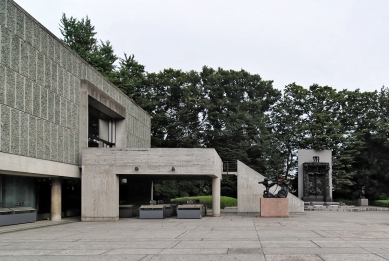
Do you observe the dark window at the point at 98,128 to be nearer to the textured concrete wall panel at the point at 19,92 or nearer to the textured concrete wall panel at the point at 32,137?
the textured concrete wall panel at the point at 32,137

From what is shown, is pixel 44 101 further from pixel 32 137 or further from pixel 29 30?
pixel 29 30

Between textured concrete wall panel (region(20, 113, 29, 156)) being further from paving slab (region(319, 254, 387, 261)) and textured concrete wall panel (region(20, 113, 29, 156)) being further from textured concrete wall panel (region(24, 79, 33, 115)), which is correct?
paving slab (region(319, 254, 387, 261))

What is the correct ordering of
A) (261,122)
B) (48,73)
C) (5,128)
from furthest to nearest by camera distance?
(261,122), (48,73), (5,128)

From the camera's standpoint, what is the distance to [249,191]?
3291 cm

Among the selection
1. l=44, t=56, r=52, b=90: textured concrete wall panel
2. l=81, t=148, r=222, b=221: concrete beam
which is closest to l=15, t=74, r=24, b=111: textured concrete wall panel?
l=44, t=56, r=52, b=90: textured concrete wall panel

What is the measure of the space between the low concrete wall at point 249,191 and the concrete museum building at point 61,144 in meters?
0.07

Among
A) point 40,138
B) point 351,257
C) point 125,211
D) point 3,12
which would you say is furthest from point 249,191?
point 351,257

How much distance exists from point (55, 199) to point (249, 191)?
13606mm

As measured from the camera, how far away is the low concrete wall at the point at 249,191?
1287 inches

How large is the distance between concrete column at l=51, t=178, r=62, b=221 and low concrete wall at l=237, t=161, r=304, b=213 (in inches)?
501

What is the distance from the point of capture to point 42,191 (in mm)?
25156

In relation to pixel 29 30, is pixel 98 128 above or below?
below

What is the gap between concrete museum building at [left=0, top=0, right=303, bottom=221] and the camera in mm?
19500

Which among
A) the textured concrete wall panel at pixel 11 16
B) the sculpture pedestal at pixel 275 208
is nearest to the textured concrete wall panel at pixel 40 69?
the textured concrete wall panel at pixel 11 16
